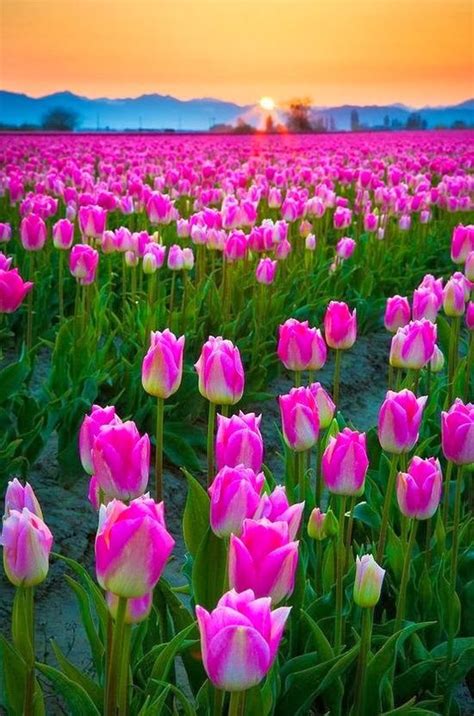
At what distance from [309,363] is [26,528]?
4.61 ft

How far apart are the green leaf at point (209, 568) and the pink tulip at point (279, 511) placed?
283 mm

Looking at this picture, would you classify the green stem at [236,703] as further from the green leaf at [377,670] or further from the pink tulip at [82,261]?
the pink tulip at [82,261]

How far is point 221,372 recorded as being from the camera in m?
2.20

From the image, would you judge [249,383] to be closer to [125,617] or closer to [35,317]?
[35,317]

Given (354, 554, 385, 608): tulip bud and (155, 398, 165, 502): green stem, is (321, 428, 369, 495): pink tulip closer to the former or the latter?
(354, 554, 385, 608): tulip bud

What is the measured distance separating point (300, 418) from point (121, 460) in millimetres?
564

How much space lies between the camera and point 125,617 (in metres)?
1.47

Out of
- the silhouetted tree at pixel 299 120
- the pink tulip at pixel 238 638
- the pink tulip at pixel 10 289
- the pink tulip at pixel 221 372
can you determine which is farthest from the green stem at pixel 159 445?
the silhouetted tree at pixel 299 120

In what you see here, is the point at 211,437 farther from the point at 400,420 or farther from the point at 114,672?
the point at 114,672

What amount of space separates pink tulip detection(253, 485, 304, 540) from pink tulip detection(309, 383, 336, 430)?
89 cm

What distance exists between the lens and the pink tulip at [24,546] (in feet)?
4.88

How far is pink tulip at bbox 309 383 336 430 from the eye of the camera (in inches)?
96.3

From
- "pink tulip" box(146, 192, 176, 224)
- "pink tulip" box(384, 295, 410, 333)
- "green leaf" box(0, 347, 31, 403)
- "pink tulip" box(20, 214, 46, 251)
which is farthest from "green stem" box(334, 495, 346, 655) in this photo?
"pink tulip" box(146, 192, 176, 224)

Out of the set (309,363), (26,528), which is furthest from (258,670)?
(309,363)
